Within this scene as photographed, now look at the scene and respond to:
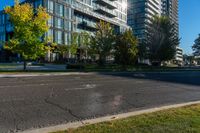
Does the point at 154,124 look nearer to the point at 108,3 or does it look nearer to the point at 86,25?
the point at 86,25

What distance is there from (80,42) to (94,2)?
2209 centimetres

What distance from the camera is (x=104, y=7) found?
80812 mm

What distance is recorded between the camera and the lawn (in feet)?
19.1

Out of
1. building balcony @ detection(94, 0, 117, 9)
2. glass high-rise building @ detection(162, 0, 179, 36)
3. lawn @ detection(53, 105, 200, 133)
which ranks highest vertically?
glass high-rise building @ detection(162, 0, 179, 36)

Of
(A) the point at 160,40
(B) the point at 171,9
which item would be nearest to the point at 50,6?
(A) the point at 160,40

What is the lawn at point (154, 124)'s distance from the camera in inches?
229

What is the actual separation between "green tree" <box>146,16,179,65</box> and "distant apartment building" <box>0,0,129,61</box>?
1879cm

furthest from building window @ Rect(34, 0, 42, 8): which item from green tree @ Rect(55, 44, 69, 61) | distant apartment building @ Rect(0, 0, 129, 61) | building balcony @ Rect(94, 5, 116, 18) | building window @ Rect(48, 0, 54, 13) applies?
building balcony @ Rect(94, 5, 116, 18)

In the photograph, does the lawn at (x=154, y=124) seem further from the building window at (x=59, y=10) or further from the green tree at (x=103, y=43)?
the building window at (x=59, y=10)

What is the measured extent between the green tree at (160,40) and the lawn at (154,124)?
2089 inches

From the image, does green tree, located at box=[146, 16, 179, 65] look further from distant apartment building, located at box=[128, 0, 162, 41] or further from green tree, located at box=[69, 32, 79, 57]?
distant apartment building, located at box=[128, 0, 162, 41]

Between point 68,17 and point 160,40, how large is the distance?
76.5 feet

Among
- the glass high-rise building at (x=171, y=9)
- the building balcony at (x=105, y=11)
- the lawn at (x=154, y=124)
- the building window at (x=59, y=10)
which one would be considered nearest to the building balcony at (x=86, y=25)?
the building balcony at (x=105, y=11)

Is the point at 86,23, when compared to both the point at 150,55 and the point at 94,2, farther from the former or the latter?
the point at 150,55
